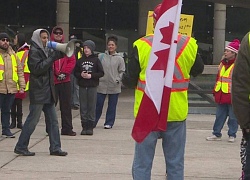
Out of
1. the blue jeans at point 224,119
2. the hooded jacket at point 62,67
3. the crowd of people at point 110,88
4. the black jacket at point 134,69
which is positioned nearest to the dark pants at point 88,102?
the crowd of people at point 110,88

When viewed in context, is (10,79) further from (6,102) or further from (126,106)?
(126,106)

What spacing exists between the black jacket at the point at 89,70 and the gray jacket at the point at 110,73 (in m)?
0.73

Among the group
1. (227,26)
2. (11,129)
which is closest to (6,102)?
(11,129)

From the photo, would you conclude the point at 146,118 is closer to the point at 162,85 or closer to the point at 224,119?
the point at 162,85

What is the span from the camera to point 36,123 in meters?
9.23

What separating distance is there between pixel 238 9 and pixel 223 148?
16.8m

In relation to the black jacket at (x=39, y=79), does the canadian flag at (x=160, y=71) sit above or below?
above

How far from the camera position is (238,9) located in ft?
86.4

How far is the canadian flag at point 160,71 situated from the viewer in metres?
5.42

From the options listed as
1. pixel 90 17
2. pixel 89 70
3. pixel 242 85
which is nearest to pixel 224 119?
pixel 89 70

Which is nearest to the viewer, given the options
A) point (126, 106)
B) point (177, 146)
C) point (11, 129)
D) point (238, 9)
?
point (177, 146)

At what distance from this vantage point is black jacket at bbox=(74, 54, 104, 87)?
1184 cm

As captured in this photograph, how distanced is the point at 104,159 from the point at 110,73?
385 centimetres

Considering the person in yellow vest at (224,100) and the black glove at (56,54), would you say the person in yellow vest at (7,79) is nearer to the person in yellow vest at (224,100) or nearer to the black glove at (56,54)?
the black glove at (56,54)
